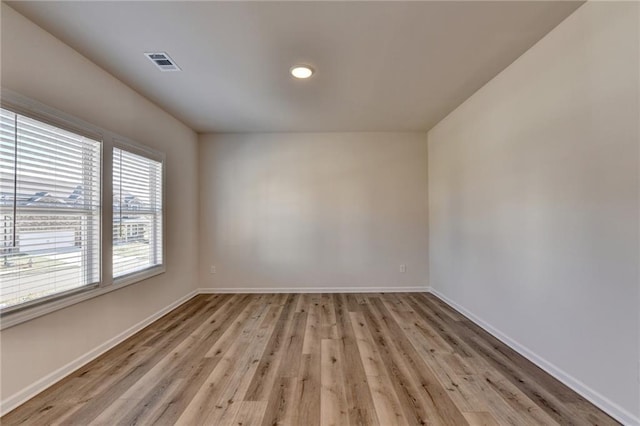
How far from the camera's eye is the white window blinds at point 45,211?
1734 millimetres

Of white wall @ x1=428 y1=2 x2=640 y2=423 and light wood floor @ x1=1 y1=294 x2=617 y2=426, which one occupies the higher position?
white wall @ x1=428 y1=2 x2=640 y2=423

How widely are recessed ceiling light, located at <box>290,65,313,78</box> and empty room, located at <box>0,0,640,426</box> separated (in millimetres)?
19

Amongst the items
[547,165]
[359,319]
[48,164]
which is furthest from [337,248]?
[48,164]

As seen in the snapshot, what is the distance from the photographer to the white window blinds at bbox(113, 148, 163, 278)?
2.67 meters

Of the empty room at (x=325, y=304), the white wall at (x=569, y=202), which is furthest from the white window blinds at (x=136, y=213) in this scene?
the white wall at (x=569, y=202)

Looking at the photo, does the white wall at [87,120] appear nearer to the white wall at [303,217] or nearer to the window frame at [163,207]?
the window frame at [163,207]

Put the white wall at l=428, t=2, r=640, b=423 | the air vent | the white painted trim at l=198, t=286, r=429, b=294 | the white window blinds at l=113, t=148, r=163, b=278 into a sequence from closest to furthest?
1. the white wall at l=428, t=2, r=640, b=423
2. the air vent
3. the white window blinds at l=113, t=148, r=163, b=278
4. the white painted trim at l=198, t=286, r=429, b=294

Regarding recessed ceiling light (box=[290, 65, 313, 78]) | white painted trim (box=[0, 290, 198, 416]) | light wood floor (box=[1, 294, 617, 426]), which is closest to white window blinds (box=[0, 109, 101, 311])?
white painted trim (box=[0, 290, 198, 416])

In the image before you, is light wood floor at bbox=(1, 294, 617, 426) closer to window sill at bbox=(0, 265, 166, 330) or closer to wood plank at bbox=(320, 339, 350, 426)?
wood plank at bbox=(320, 339, 350, 426)

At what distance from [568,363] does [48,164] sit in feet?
13.3

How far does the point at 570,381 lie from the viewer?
1889 mm

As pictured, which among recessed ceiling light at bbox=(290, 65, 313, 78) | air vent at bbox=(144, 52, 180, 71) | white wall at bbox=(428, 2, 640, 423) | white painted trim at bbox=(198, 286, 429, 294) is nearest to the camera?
white wall at bbox=(428, 2, 640, 423)

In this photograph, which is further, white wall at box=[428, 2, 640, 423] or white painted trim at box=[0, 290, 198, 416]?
white painted trim at box=[0, 290, 198, 416]

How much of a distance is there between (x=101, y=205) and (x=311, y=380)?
2.39 metres
